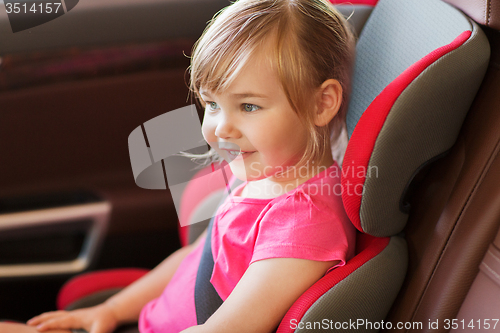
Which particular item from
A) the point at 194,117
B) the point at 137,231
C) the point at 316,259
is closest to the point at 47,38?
the point at 194,117

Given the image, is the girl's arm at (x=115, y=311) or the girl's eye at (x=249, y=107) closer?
the girl's eye at (x=249, y=107)

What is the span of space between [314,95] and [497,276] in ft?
1.25

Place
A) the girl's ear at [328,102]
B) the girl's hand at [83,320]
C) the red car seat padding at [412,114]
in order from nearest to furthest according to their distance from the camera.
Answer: the red car seat padding at [412,114] → the girl's ear at [328,102] → the girl's hand at [83,320]

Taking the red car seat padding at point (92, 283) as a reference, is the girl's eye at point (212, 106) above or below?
above

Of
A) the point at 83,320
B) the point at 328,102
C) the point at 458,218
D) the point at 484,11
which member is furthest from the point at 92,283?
the point at 484,11

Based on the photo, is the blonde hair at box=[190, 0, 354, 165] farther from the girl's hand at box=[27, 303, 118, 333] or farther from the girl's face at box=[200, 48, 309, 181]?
the girl's hand at box=[27, 303, 118, 333]

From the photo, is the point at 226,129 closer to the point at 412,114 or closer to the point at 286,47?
the point at 286,47

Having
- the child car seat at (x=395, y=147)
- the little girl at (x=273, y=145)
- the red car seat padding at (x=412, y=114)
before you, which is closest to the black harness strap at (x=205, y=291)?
the little girl at (x=273, y=145)

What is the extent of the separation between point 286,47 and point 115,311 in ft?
2.18

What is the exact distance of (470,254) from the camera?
59cm

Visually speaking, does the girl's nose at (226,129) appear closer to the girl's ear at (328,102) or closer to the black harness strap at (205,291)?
the girl's ear at (328,102)

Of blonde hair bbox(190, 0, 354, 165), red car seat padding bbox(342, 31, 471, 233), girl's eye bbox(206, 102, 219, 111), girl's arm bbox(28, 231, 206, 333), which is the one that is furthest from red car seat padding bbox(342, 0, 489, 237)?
girl's arm bbox(28, 231, 206, 333)

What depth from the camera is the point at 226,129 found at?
64cm

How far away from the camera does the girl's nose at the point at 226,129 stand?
0.64 meters
